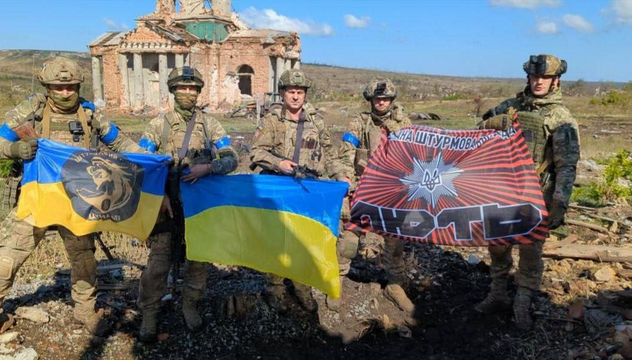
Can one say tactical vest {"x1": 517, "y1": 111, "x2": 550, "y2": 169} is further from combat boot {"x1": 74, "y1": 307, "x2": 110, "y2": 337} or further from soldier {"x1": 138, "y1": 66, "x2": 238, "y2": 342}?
combat boot {"x1": 74, "y1": 307, "x2": 110, "y2": 337}

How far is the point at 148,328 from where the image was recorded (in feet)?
14.2

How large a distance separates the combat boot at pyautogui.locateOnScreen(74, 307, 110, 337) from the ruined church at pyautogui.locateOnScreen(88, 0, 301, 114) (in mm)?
26814

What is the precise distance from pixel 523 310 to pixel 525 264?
0.47 m

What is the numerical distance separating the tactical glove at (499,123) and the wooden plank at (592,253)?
273cm

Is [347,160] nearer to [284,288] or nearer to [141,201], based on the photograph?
[284,288]

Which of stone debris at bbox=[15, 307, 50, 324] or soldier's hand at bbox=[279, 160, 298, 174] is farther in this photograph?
stone debris at bbox=[15, 307, 50, 324]

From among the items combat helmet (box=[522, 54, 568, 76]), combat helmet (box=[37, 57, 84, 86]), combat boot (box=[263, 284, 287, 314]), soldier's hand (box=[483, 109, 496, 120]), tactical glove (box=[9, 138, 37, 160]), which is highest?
combat helmet (box=[522, 54, 568, 76])

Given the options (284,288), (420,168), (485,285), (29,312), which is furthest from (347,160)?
(29,312)

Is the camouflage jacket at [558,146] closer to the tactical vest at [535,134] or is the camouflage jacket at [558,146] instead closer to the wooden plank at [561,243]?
the tactical vest at [535,134]

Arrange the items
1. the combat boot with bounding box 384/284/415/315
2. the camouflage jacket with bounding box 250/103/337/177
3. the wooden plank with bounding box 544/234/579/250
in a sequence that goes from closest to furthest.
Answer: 1. the camouflage jacket with bounding box 250/103/337/177
2. the combat boot with bounding box 384/284/415/315
3. the wooden plank with bounding box 544/234/579/250

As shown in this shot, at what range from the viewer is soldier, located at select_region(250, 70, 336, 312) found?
14.8 ft

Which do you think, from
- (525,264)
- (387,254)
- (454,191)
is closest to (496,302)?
(525,264)

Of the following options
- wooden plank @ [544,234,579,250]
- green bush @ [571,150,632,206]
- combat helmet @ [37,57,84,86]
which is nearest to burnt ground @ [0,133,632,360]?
wooden plank @ [544,234,579,250]

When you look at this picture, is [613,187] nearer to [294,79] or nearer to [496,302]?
[496,302]
